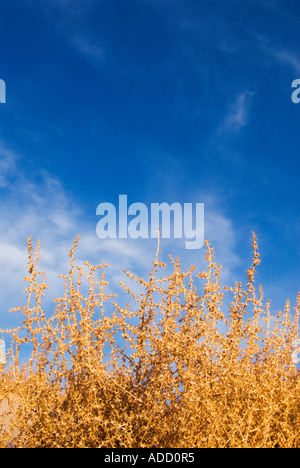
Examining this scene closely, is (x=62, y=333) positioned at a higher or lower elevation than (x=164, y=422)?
higher

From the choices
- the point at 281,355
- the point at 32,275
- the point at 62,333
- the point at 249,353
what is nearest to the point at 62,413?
the point at 62,333

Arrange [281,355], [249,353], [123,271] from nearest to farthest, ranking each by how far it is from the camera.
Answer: [123,271]
[249,353]
[281,355]

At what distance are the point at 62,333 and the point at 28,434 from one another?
3.19ft

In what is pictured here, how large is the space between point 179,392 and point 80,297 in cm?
125

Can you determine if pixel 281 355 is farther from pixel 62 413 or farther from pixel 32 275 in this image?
pixel 32 275

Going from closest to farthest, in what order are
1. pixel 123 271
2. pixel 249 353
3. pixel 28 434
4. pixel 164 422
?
pixel 164 422 < pixel 123 271 < pixel 28 434 < pixel 249 353

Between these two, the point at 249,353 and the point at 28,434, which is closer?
the point at 28,434
